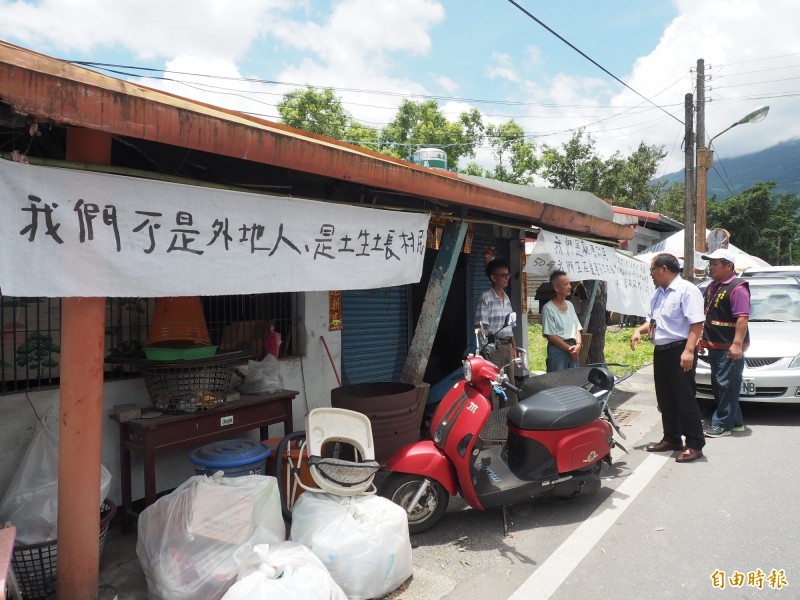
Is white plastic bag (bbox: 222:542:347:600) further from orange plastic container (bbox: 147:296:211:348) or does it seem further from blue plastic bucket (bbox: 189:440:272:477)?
orange plastic container (bbox: 147:296:211:348)

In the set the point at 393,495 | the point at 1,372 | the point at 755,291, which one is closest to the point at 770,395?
the point at 755,291

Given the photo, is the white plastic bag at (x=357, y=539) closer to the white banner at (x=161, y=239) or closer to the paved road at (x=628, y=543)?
the paved road at (x=628, y=543)

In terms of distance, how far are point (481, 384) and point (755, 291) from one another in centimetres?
709

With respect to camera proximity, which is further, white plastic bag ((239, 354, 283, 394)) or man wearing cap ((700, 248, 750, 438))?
man wearing cap ((700, 248, 750, 438))

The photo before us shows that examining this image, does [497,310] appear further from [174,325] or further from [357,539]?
[357,539]

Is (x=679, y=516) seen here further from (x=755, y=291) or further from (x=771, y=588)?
(x=755, y=291)

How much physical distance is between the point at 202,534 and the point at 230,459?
61 cm

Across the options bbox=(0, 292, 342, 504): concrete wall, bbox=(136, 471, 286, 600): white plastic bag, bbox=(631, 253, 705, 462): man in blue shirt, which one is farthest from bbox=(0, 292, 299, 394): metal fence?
bbox=(631, 253, 705, 462): man in blue shirt

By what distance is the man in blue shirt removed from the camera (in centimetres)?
527

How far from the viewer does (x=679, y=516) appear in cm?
416

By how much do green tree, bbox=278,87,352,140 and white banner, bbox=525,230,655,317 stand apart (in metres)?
20.9

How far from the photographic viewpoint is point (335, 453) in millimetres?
4016

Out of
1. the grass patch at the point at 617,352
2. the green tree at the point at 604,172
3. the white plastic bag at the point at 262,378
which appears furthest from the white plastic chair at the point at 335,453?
the green tree at the point at 604,172

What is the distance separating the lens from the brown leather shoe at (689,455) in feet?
17.7
